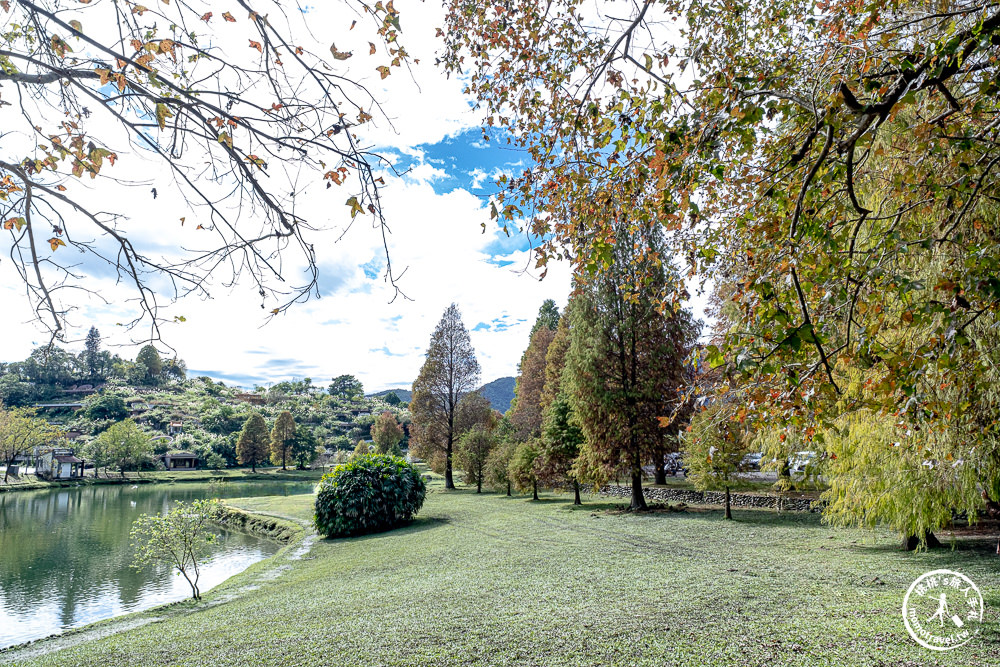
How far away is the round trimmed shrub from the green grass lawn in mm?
3302

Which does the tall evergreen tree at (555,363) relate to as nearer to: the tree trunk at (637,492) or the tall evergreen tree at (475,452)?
the tall evergreen tree at (475,452)

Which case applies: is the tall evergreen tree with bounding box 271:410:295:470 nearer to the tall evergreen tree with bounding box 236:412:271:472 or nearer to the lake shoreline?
the tall evergreen tree with bounding box 236:412:271:472

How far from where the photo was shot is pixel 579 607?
632 cm

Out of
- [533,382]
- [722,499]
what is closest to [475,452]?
[533,382]

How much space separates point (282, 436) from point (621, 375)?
49.0 m

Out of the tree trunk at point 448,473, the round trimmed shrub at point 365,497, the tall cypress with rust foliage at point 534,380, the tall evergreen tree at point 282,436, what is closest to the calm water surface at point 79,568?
the round trimmed shrub at point 365,497

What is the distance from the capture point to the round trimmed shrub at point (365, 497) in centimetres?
1588

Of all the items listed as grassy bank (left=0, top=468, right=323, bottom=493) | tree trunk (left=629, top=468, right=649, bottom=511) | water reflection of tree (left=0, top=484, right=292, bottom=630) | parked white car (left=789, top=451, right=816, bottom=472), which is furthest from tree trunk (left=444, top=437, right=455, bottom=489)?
parked white car (left=789, top=451, right=816, bottom=472)

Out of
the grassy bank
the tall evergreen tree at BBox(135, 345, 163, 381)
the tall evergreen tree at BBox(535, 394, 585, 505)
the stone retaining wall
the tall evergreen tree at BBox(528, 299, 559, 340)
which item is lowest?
the grassy bank

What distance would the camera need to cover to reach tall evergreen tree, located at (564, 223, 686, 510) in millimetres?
17516

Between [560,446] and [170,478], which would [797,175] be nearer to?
[560,446]

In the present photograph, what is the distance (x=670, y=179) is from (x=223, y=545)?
20.3 m

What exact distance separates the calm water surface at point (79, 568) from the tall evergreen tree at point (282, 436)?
27.0 metres

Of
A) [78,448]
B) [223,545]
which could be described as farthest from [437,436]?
[78,448]
